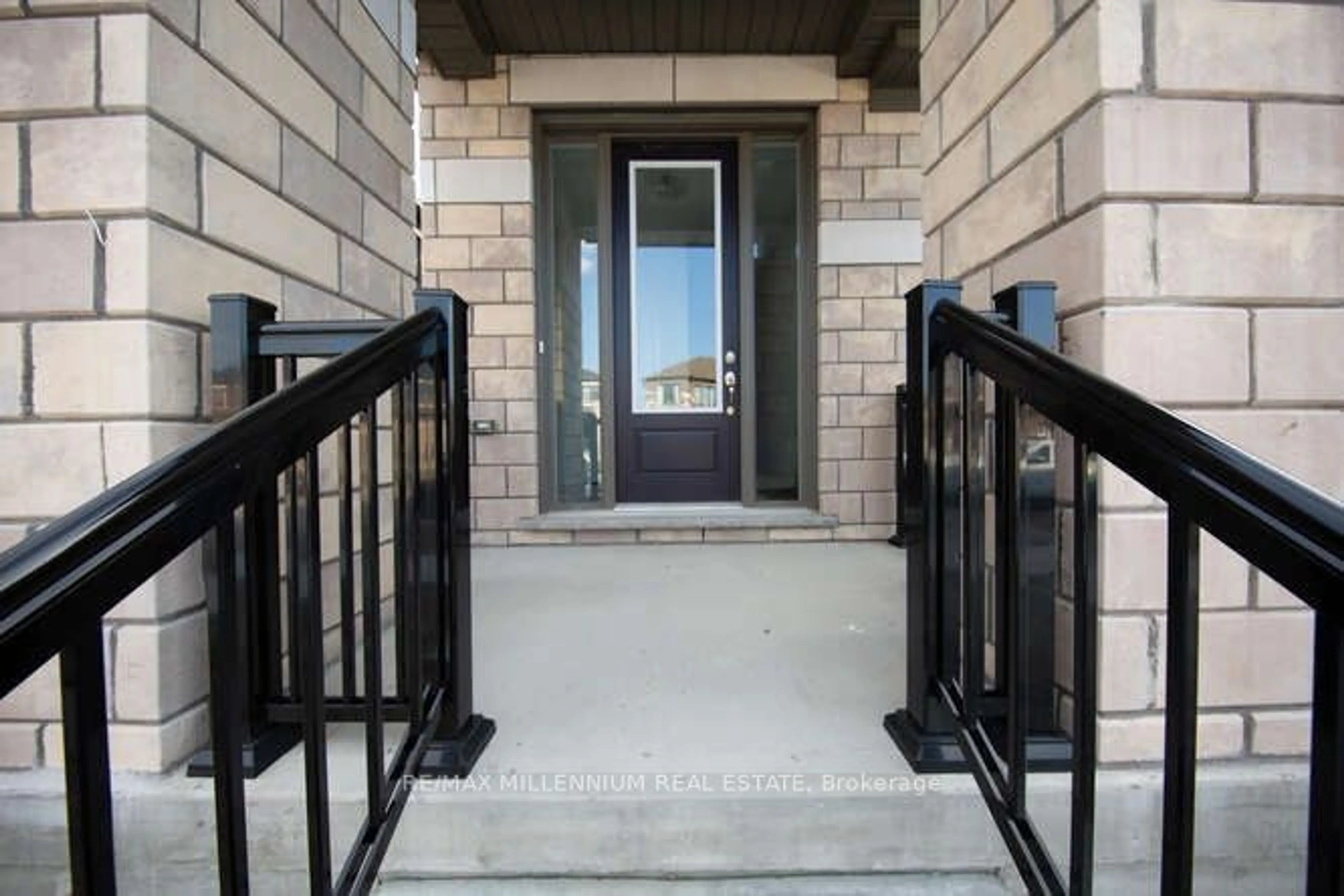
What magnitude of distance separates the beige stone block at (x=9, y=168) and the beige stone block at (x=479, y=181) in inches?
102

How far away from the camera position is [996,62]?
163 centimetres

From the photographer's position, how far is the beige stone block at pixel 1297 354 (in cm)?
130

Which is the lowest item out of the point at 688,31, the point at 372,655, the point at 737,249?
the point at 372,655

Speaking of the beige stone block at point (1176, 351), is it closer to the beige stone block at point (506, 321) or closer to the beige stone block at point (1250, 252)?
the beige stone block at point (1250, 252)

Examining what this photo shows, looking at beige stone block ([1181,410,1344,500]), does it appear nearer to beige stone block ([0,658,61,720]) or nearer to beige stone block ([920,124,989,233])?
beige stone block ([920,124,989,233])

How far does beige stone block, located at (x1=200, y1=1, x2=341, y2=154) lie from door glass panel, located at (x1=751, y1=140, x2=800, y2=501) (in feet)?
8.43

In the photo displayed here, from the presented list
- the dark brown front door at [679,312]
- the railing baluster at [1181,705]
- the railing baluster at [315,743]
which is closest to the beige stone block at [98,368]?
the railing baluster at [315,743]

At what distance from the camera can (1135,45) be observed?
1280 mm

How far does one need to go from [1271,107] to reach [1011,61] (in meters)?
0.47

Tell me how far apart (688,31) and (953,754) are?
11.1 ft

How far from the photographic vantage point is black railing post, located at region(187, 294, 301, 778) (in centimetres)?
131

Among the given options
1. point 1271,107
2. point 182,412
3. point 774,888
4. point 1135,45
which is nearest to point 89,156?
point 182,412

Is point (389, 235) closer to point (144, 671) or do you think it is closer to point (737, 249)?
point (144, 671)

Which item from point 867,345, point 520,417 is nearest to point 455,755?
point 520,417
